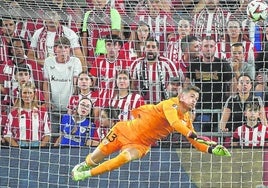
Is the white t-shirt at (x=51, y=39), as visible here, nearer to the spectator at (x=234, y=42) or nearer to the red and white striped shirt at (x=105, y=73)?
the red and white striped shirt at (x=105, y=73)

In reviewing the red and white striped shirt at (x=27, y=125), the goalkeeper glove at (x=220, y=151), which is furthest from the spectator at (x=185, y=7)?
the goalkeeper glove at (x=220, y=151)

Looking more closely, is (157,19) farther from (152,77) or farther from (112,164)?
(112,164)

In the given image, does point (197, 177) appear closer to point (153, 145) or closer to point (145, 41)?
point (153, 145)

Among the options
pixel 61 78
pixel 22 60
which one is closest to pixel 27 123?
pixel 61 78

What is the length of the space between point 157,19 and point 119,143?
1868mm

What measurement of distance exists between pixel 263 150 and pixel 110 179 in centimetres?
161

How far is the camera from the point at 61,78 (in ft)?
27.0

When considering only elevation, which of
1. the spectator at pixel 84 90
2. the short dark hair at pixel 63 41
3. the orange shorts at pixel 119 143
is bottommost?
the orange shorts at pixel 119 143

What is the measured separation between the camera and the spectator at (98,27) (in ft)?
27.2

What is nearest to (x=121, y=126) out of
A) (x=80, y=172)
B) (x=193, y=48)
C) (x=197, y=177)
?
(x=80, y=172)

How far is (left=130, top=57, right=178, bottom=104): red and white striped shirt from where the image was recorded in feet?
27.4

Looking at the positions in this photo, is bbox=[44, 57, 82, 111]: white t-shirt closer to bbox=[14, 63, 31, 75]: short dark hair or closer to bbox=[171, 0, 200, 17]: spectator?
bbox=[14, 63, 31, 75]: short dark hair

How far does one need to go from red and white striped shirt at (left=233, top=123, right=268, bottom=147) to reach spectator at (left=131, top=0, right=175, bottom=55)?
1326 mm

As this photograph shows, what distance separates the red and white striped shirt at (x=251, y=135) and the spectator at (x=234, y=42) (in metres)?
0.84
